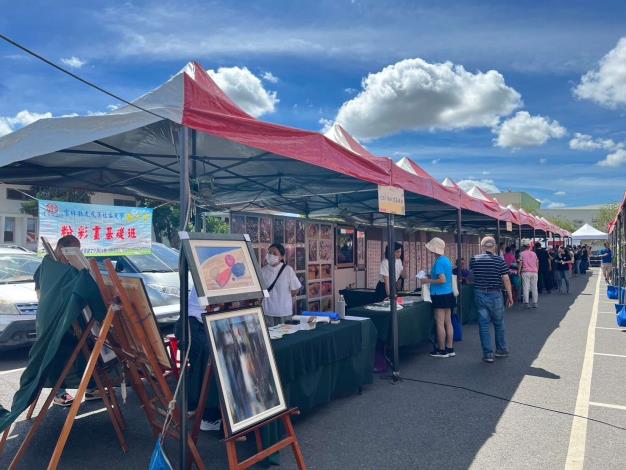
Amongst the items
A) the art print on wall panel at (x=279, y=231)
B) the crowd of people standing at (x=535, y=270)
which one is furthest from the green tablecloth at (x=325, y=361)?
the crowd of people standing at (x=535, y=270)

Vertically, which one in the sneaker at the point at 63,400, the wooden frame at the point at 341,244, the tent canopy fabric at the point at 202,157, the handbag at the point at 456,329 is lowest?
the sneaker at the point at 63,400

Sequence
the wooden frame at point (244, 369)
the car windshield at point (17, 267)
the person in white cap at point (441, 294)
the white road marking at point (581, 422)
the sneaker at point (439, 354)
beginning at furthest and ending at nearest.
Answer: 1. the car windshield at point (17, 267)
2. the sneaker at point (439, 354)
3. the person in white cap at point (441, 294)
4. the white road marking at point (581, 422)
5. the wooden frame at point (244, 369)

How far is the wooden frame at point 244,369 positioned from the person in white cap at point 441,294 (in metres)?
3.89

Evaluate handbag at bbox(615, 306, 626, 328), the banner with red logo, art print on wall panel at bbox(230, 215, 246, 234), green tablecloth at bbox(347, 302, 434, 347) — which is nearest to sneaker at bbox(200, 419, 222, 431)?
green tablecloth at bbox(347, 302, 434, 347)

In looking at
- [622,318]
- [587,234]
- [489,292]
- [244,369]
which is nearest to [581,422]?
[489,292]

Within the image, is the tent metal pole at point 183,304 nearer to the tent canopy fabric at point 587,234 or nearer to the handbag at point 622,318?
the handbag at point 622,318

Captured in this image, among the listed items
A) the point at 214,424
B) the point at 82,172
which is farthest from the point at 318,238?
the point at 214,424

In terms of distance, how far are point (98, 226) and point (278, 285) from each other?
9.69 feet

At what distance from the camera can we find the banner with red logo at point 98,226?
6152 millimetres

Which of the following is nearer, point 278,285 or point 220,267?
point 220,267

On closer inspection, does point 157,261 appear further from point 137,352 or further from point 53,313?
point 137,352

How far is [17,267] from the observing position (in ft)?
24.6

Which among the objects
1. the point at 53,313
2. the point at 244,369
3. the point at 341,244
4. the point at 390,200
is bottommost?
the point at 244,369

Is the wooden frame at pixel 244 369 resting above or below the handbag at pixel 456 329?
above
